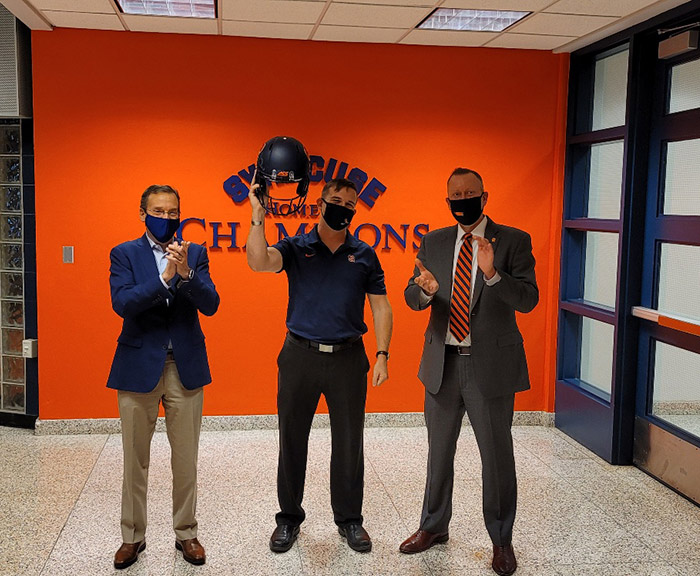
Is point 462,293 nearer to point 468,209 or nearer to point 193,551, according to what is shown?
point 468,209

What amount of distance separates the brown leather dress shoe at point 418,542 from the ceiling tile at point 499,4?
2.84 meters

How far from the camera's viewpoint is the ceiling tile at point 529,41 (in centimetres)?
524

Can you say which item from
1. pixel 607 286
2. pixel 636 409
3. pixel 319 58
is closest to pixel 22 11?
pixel 319 58

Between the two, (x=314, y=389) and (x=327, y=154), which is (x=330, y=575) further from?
(x=327, y=154)

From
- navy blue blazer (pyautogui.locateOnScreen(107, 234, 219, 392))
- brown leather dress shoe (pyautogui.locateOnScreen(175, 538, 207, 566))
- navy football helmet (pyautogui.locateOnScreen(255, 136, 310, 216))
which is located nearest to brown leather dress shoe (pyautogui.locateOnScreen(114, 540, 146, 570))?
brown leather dress shoe (pyautogui.locateOnScreen(175, 538, 207, 566))

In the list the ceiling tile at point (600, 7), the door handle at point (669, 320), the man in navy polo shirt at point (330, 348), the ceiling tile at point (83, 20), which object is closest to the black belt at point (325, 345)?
the man in navy polo shirt at point (330, 348)

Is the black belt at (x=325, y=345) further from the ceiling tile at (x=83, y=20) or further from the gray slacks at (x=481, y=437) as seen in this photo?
the ceiling tile at (x=83, y=20)

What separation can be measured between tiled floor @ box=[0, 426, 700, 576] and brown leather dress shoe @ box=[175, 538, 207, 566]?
0.04m

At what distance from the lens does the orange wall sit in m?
5.36

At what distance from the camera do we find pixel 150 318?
3422 millimetres

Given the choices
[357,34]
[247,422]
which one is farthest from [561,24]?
[247,422]

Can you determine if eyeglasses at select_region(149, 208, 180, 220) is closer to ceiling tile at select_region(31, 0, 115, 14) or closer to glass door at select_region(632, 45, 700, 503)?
ceiling tile at select_region(31, 0, 115, 14)

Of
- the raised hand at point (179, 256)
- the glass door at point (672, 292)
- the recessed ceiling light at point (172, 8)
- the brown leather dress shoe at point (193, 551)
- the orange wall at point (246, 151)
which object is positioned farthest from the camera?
the orange wall at point (246, 151)

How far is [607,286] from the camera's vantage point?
17.5 feet
